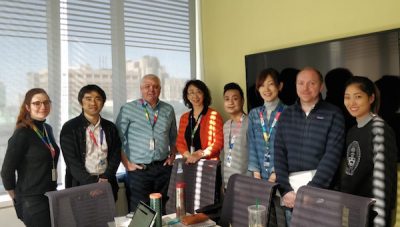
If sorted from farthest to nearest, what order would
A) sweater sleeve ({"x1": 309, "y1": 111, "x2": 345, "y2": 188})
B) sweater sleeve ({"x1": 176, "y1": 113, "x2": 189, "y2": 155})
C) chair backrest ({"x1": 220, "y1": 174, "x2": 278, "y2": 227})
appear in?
sweater sleeve ({"x1": 176, "y1": 113, "x2": 189, "y2": 155}), sweater sleeve ({"x1": 309, "y1": 111, "x2": 345, "y2": 188}), chair backrest ({"x1": 220, "y1": 174, "x2": 278, "y2": 227})

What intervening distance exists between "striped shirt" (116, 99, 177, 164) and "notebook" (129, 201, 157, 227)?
1.52 meters

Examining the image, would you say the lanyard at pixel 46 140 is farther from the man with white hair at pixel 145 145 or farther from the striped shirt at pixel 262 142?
the striped shirt at pixel 262 142

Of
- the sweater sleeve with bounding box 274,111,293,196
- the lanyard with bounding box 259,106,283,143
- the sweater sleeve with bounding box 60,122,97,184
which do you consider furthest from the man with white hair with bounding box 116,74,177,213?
the sweater sleeve with bounding box 274,111,293,196

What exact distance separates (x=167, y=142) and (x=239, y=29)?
4.93ft

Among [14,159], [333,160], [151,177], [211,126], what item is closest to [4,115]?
[14,159]

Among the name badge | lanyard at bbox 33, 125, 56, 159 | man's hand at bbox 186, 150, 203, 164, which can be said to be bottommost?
man's hand at bbox 186, 150, 203, 164

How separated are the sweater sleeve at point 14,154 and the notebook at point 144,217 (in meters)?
1.30

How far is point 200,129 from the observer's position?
3244 mm

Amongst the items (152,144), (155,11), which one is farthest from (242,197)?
(155,11)

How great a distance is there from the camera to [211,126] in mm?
3209

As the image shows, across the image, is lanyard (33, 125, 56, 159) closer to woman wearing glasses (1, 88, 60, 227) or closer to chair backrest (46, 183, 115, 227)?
woman wearing glasses (1, 88, 60, 227)

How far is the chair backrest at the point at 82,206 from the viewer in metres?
2.11

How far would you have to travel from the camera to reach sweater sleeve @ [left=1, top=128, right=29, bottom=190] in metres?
2.47

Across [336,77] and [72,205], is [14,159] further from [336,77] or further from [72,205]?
[336,77]
